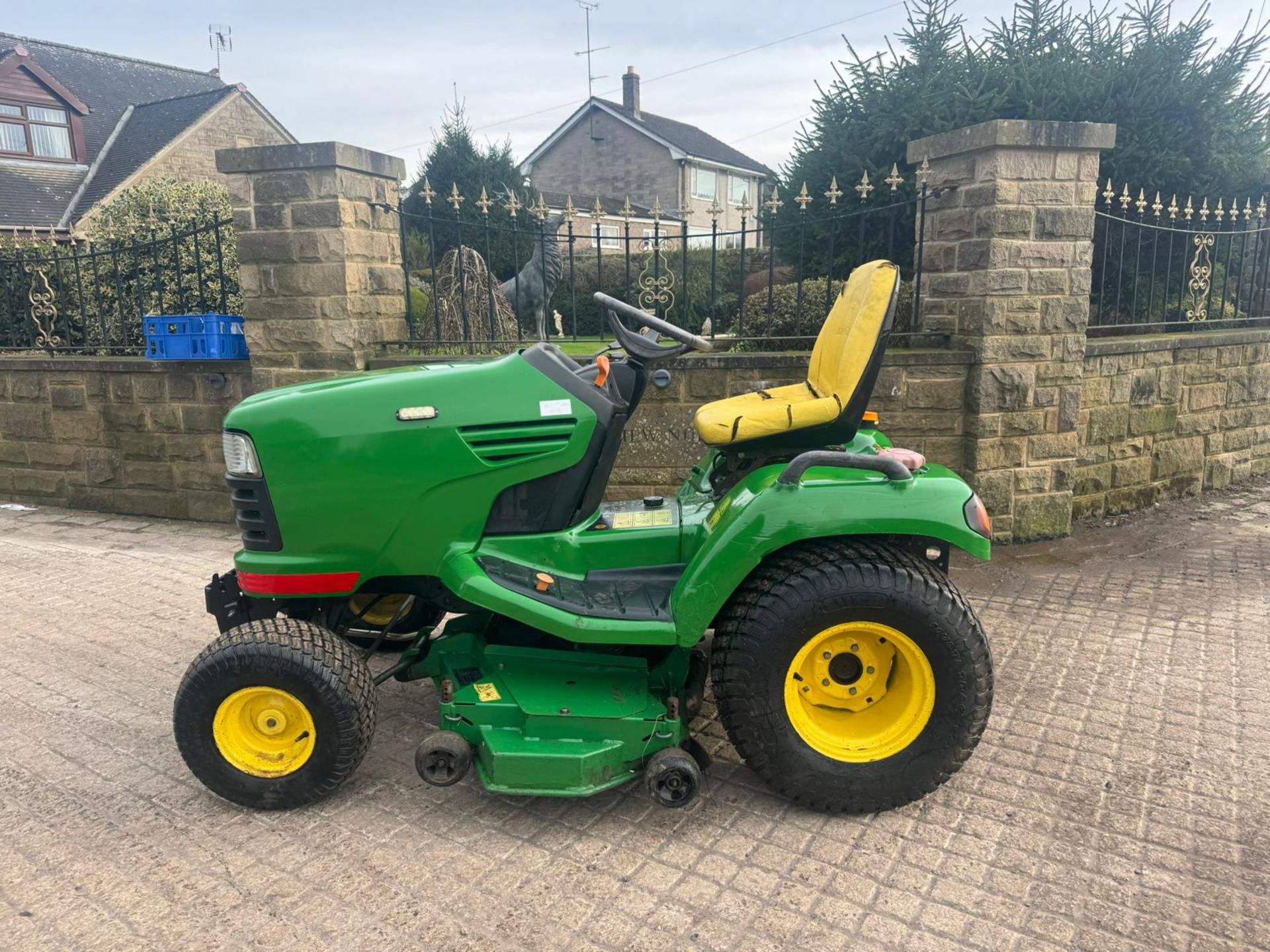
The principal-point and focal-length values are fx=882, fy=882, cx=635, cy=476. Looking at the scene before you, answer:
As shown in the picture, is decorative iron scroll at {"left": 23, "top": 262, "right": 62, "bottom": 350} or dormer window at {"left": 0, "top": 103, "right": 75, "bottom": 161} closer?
decorative iron scroll at {"left": 23, "top": 262, "right": 62, "bottom": 350}

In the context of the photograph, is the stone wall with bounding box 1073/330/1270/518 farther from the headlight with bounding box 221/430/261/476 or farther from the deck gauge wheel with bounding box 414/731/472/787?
the headlight with bounding box 221/430/261/476

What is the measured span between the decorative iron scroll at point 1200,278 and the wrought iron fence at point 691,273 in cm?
210

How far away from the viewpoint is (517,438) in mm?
2740

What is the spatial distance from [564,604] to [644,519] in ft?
1.67

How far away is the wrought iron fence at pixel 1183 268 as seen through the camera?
6719 millimetres

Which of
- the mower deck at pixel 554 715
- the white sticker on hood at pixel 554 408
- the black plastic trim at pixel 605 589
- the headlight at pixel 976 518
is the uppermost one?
the white sticker on hood at pixel 554 408

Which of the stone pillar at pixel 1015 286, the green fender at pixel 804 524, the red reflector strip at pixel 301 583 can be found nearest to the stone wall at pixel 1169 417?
the stone pillar at pixel 1015 286

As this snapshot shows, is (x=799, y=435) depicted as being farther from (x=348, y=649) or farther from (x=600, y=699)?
(x=348, y=649)

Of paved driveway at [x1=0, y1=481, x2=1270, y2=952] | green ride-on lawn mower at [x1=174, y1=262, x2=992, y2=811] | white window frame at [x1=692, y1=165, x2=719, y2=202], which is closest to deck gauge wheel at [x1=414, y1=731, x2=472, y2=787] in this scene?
green ride-on lawn mower at [x1=174, y1=262, x2=992, y2=811]

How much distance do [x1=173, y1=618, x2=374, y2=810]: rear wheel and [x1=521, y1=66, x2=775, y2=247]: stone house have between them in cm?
2808

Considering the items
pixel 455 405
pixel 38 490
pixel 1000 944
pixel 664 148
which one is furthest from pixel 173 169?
pixel 1000 944

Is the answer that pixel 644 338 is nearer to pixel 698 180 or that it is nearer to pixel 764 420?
pixel 764 420

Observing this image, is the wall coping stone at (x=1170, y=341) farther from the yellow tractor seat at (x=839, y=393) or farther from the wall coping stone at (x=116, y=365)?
the wall coping stone at (x=116, y=365)

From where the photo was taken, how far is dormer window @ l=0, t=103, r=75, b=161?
71.2 ft
